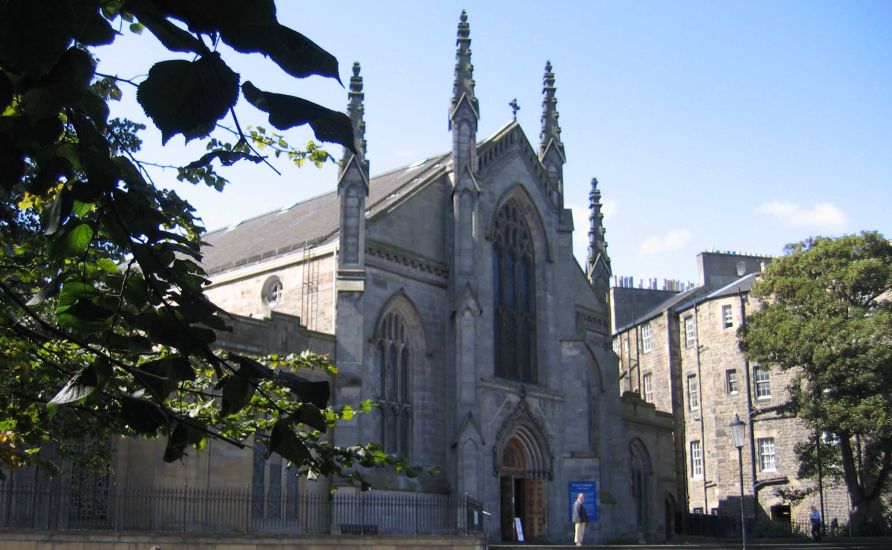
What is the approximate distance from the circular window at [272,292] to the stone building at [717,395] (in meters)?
25.8

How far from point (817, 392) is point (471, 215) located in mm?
17304

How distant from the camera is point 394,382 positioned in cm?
3347

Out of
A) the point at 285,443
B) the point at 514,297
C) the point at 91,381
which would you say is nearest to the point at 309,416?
the point at 285,443

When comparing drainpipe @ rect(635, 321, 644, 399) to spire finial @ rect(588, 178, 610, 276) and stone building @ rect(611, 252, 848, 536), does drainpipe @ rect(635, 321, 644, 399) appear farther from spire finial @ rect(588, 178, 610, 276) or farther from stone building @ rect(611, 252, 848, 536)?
spire finial @ rect(588, 178, 610, 276)

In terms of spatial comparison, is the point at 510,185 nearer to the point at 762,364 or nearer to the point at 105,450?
the point at 762,364

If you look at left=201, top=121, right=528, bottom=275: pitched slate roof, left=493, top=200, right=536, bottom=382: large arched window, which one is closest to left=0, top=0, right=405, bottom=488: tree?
left=201, top=121, right=528, bottom=275: pitched slate roof

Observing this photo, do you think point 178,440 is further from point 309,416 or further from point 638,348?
point 638,348

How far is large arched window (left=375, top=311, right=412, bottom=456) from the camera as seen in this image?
32.9 m


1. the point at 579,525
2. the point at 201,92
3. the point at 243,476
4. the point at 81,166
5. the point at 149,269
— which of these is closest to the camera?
the point at 201,92

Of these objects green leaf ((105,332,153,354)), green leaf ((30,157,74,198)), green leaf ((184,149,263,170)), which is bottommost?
green leaf ((105,332,153,354))

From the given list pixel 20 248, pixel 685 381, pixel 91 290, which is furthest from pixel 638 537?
pixel 91 290

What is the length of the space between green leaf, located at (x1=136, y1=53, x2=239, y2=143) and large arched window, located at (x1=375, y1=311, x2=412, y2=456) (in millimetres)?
30092

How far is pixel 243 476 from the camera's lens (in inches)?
1117

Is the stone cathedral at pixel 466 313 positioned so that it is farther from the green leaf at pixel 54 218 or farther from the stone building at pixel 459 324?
the green leaf at pixel 54 218
